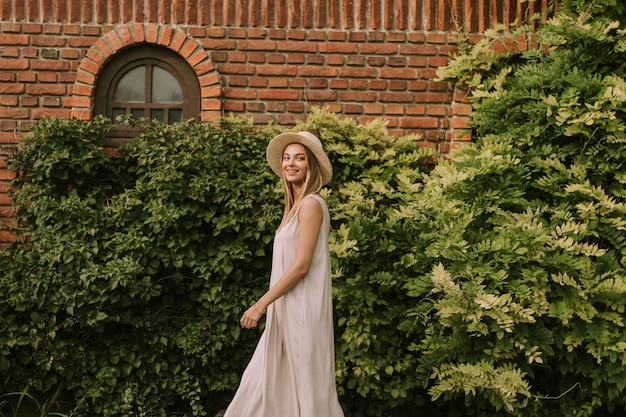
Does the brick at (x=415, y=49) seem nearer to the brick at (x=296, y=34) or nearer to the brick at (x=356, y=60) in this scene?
the brick at (x=356, y=60)

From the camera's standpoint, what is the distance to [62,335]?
5.07m

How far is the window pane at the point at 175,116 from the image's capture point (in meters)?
5.70

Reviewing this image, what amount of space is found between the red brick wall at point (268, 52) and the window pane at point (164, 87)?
22 cm

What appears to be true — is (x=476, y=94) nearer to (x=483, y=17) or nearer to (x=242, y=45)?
(x=483, y=17)

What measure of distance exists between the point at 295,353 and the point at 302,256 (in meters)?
0.49

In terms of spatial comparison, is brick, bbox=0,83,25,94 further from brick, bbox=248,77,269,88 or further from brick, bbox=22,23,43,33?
brick, bbox=248,77,269,88

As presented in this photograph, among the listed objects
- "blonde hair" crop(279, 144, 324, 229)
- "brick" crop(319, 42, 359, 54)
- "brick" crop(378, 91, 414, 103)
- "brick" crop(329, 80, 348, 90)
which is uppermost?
"brick" crop(319, 42, 359, 54)

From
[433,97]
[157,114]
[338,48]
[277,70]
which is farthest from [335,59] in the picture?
[157,114]

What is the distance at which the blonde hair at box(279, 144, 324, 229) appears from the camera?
11.9ft

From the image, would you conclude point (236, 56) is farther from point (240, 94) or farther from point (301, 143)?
point (301, 143)

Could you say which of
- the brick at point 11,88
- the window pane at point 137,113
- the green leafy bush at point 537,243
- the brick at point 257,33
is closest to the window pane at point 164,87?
the window pane at point 137,113

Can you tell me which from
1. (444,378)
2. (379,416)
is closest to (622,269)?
(444,378)

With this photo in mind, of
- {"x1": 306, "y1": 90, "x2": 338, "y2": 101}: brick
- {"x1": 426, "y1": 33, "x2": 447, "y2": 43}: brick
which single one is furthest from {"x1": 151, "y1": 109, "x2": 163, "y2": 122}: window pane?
{"x1": 426, "y1": 33, "x2": 447, "y2": 43}: brick

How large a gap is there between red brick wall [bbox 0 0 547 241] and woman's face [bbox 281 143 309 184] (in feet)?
6.78
